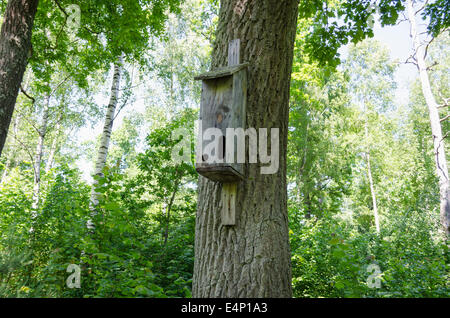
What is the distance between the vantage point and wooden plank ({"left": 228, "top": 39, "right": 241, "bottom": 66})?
2.26m

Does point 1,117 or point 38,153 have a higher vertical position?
point 38,153

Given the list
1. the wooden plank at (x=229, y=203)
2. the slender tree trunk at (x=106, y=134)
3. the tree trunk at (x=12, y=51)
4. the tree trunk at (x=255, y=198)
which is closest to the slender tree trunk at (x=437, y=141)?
the tree trunk at (x=255, y=198)

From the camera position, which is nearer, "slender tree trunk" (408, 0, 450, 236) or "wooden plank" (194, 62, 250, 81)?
"wooden plank" (194, 62, 250, 81)

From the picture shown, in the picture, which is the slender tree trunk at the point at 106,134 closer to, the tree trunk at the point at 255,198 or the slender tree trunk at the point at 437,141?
the tree trunk at the point at 255,198

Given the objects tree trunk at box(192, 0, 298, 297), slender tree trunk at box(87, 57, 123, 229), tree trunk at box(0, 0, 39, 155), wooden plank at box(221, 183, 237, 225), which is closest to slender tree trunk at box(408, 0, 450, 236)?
tree trunk at box(192, 0, 298, 297)

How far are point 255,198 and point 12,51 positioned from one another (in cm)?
370

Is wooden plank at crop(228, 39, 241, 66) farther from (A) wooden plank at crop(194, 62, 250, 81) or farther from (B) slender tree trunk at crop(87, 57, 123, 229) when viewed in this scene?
(B) slender tree trunk at crop(87, 57, 123, 229)

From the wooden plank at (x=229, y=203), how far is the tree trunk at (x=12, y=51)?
3.09 metres

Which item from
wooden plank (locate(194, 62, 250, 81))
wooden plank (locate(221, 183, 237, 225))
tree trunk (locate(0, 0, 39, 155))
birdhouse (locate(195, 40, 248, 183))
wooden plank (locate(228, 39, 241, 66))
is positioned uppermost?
tree trunk (locate(0, 0, 39, 155))

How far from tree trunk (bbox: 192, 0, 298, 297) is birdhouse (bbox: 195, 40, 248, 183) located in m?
0.13
